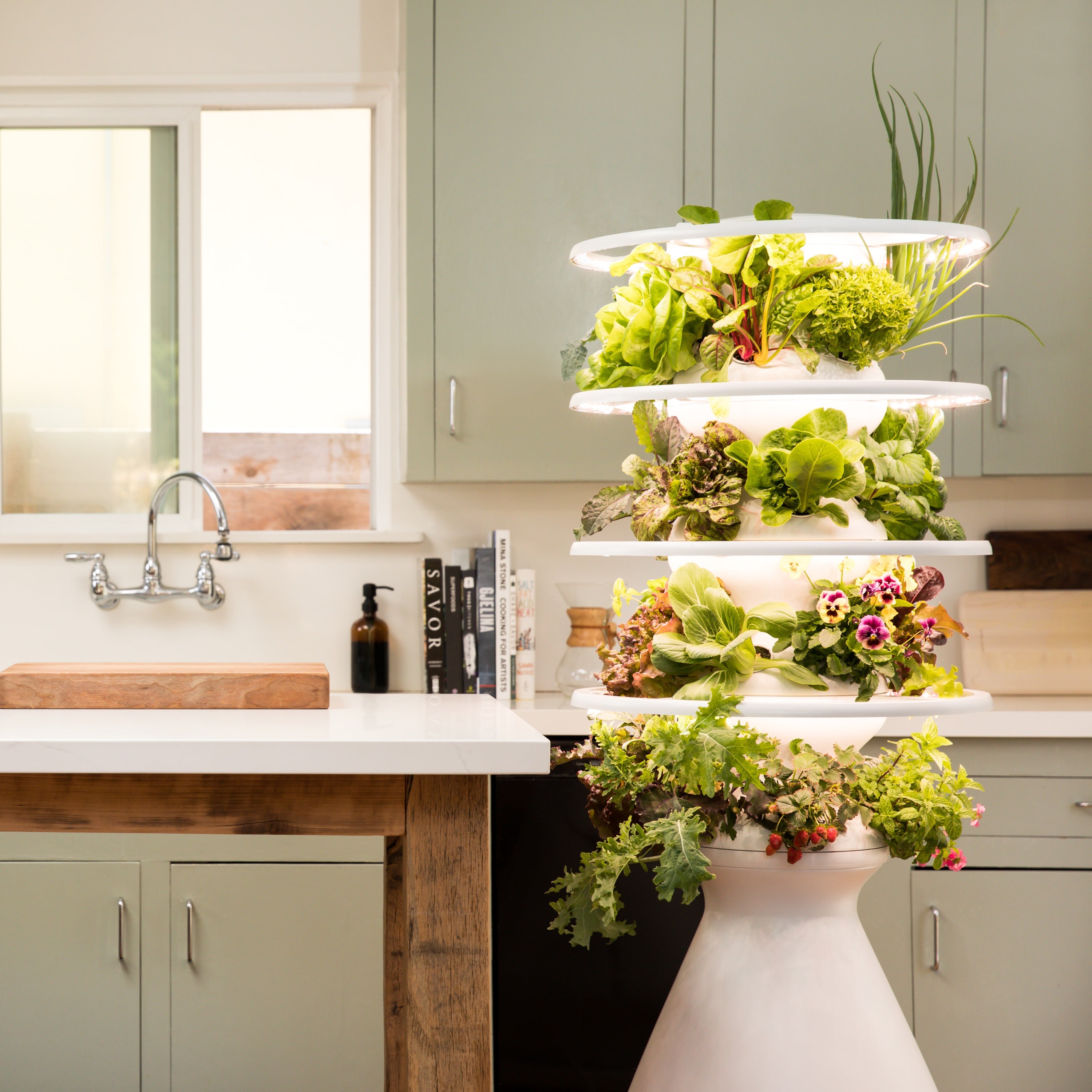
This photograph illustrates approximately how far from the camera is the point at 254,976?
2309 mm

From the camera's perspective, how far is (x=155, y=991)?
2.31 meters

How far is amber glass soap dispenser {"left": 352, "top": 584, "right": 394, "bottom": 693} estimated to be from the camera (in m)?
2.67

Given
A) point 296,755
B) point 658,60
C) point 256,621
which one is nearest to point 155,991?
point 256,621

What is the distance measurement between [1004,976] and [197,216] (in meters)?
2.58

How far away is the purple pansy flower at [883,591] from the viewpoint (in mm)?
1340

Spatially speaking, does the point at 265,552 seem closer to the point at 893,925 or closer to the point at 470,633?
the point at 470,633

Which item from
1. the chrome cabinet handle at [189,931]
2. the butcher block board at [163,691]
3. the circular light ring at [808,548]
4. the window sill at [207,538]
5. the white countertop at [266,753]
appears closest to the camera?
the white countertop at [266,753]

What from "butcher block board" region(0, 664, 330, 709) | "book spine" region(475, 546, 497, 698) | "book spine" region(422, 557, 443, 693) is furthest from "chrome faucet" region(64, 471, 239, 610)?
"butcher block board" region(0, 664, 330, 709)

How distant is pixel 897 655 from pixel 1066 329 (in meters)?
1.43

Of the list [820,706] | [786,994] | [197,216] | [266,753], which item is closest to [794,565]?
[820,706]

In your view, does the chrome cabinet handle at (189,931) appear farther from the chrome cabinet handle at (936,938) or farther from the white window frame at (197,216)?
the chrome cabinet handle at (936,938)

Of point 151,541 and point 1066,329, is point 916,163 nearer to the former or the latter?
point 1066,329

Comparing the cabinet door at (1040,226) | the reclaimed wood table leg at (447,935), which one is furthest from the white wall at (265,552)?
the reclaimed wood table leg at (447,935)

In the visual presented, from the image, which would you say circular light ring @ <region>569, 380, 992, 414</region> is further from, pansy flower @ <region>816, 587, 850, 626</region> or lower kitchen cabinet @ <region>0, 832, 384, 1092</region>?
lower kitchen cabinet @ <region>0, 832, 384, 1092</region>
